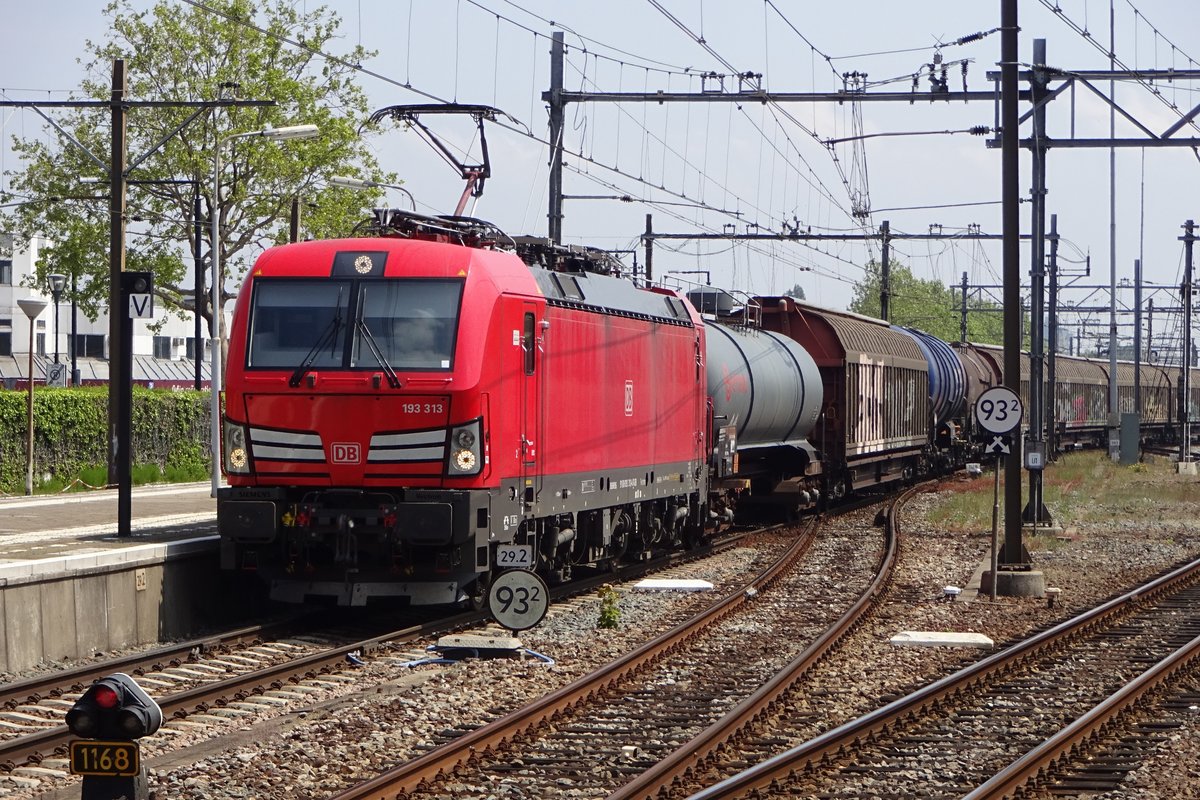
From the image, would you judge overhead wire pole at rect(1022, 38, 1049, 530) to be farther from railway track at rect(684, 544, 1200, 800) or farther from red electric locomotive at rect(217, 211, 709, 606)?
red electric locomotive at rect(217, 211, 709, 606)

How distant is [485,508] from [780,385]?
41.4 feet

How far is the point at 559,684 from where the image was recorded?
490 inches

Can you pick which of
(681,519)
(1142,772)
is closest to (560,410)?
(681,519)

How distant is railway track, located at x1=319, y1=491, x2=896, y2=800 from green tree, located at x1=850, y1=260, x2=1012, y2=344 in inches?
3953

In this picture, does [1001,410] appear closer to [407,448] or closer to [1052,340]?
[407,448]

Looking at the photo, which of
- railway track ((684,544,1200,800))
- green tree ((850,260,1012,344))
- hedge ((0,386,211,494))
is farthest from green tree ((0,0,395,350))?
green tree ((850,260,1012,344))

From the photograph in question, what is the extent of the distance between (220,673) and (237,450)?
2541 millimetres

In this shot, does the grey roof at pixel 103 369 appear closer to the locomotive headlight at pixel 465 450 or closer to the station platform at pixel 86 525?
the station platform at pixel 86 525

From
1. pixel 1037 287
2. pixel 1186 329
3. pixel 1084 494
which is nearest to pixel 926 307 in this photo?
pixel 1186 329

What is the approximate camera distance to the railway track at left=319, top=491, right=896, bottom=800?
364 inches

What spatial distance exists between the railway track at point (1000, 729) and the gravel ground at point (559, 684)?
0.39m

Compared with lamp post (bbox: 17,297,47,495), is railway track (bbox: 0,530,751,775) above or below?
below

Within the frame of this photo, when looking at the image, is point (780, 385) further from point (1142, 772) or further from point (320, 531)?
point (1142, 772)

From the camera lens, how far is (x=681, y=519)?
71.7 feet
